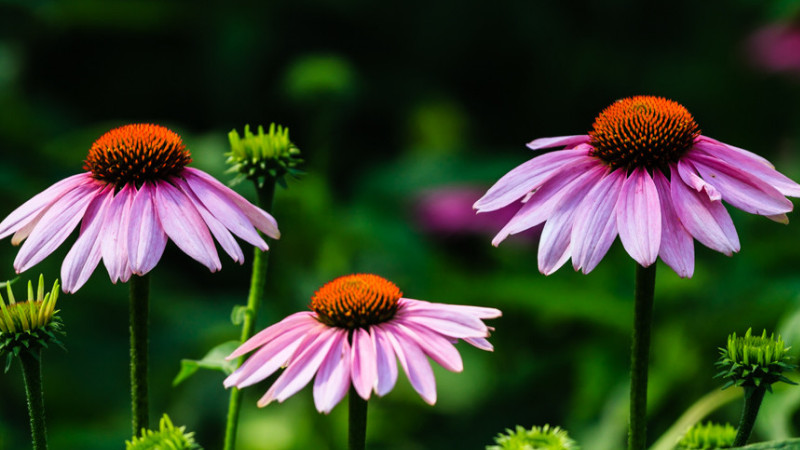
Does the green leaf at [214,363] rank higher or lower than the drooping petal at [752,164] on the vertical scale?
lower

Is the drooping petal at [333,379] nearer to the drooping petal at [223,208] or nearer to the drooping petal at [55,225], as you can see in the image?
the drooping petal at [223,208]

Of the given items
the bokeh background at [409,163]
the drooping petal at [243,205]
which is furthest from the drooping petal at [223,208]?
the bokeh background at [409,163]

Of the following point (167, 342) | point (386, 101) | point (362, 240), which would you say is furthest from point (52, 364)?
point (386, 101)

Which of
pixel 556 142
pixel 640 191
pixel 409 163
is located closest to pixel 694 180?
pixel 640 191

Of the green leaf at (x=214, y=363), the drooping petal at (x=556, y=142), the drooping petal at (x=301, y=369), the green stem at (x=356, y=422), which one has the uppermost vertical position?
the drooping petal at (x=556, y=142)

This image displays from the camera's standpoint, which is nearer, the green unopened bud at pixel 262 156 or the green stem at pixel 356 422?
the green stem at pixel 356 422

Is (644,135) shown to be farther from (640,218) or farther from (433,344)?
(433,344)

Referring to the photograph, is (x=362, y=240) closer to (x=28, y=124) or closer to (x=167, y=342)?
(x=167, y=342)
